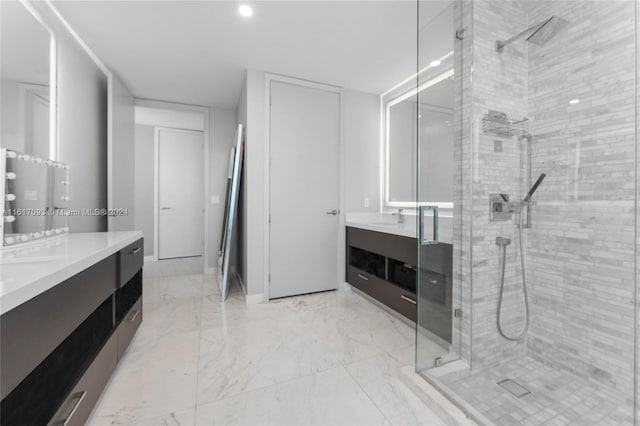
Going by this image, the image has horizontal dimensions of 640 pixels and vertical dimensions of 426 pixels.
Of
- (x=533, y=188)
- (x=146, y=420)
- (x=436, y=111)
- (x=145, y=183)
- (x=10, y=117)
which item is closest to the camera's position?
(x=146, y=420)

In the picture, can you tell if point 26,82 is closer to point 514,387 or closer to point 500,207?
point 500,207

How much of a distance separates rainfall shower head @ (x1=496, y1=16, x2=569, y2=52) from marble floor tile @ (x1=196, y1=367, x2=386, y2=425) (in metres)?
2.14

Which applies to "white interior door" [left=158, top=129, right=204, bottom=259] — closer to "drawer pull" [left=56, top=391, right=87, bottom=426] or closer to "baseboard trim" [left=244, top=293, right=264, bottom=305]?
"baseboard trim" [left=244, top=293, right=264, bottom=305]

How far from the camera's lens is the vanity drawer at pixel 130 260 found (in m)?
1.70

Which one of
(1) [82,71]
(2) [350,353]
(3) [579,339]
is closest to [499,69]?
(3) [579,339]

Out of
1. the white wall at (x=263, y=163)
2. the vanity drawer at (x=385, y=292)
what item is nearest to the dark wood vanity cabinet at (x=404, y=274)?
the vanity drawer at (x=385, y=292)

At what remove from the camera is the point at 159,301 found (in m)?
3.03

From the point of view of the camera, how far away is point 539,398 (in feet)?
4.89

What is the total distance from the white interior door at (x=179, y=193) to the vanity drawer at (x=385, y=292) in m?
3.25

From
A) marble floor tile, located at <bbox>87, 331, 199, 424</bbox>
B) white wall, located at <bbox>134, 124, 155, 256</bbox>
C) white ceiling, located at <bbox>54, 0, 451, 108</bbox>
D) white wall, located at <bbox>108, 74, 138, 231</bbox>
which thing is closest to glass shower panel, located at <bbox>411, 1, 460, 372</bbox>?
white ceiling, located at <bbox>54, 0, 451, 108</bbox>

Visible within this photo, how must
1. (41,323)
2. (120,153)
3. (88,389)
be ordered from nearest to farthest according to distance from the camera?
(41,323), (88,389), (120,153)

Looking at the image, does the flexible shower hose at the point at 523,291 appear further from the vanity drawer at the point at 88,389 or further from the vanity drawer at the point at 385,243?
the vanity drawer at the point at 88,389

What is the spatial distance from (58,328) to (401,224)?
106 inches

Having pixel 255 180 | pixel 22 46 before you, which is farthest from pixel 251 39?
pixel 22 46
